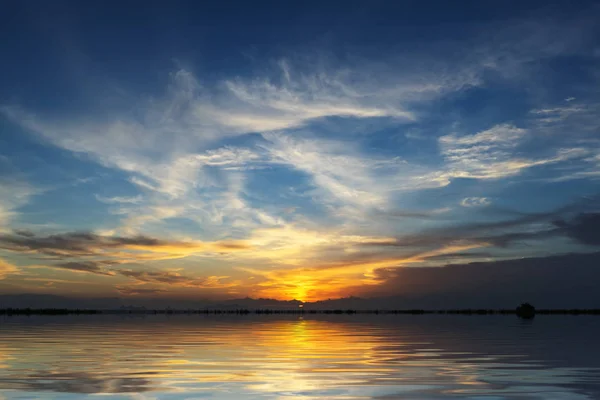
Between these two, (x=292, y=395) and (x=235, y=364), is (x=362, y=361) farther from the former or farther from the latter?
(x=292, y=395)

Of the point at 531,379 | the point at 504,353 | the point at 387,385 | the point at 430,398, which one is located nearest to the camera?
the point at 430,398

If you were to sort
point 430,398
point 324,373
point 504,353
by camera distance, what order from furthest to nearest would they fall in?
point 504,353 → point 324,373 → point 430,398

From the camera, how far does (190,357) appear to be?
102 ft

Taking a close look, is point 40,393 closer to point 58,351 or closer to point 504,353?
point 58,351

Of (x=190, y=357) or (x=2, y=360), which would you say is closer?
(x=2, y=360)

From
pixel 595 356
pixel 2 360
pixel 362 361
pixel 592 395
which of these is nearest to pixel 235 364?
pixel 362 361

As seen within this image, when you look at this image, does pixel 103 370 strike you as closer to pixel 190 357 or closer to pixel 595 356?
pixel 190 357

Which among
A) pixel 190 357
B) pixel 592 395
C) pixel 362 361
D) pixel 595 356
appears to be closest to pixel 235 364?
pixel 190 357

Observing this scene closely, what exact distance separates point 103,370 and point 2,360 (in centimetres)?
764

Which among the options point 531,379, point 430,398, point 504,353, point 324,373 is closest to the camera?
point 430,398

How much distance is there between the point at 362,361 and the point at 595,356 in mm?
12700

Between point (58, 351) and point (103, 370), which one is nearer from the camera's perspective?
point (103, 370)

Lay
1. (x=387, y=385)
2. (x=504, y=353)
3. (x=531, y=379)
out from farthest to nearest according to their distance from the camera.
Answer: (x=504, y=353) → (x=531, y=379) → (x=387, y=385)

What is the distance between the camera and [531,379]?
22281 millimetres
